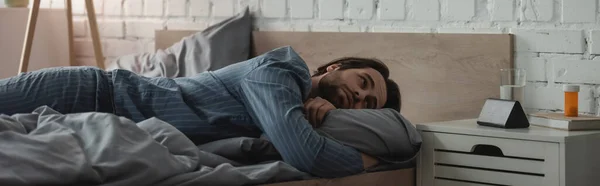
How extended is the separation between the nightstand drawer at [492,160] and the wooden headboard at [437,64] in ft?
1.23

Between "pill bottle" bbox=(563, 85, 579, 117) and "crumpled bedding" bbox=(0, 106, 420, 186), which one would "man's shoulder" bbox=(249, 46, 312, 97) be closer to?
"crumpled bedding" bbox=(0, 106, 420, 186)

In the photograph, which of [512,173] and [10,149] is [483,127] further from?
[10,149]

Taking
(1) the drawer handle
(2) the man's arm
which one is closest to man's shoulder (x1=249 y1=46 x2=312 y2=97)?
(2) the man's arm

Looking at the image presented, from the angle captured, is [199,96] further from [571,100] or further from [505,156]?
[571,100]

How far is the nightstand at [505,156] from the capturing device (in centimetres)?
240

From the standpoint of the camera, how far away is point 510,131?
2.48 meters

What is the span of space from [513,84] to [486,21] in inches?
9.5

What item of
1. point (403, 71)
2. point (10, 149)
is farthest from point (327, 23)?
point (10, 149)

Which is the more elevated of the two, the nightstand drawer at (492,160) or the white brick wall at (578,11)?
the white brick wall at (578,11)

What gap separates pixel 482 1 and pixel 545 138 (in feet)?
2.47

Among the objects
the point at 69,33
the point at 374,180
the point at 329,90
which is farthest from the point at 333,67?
the point at 69,33

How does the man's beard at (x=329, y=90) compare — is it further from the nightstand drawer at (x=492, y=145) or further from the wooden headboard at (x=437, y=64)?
the wooden headboard at (x=437, y=64)

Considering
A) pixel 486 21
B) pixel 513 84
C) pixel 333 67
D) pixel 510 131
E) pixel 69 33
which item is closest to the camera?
pixel 510 131

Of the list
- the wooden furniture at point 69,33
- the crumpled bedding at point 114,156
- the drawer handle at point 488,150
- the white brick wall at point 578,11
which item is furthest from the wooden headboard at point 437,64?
the wooden furniture at point 69,33
